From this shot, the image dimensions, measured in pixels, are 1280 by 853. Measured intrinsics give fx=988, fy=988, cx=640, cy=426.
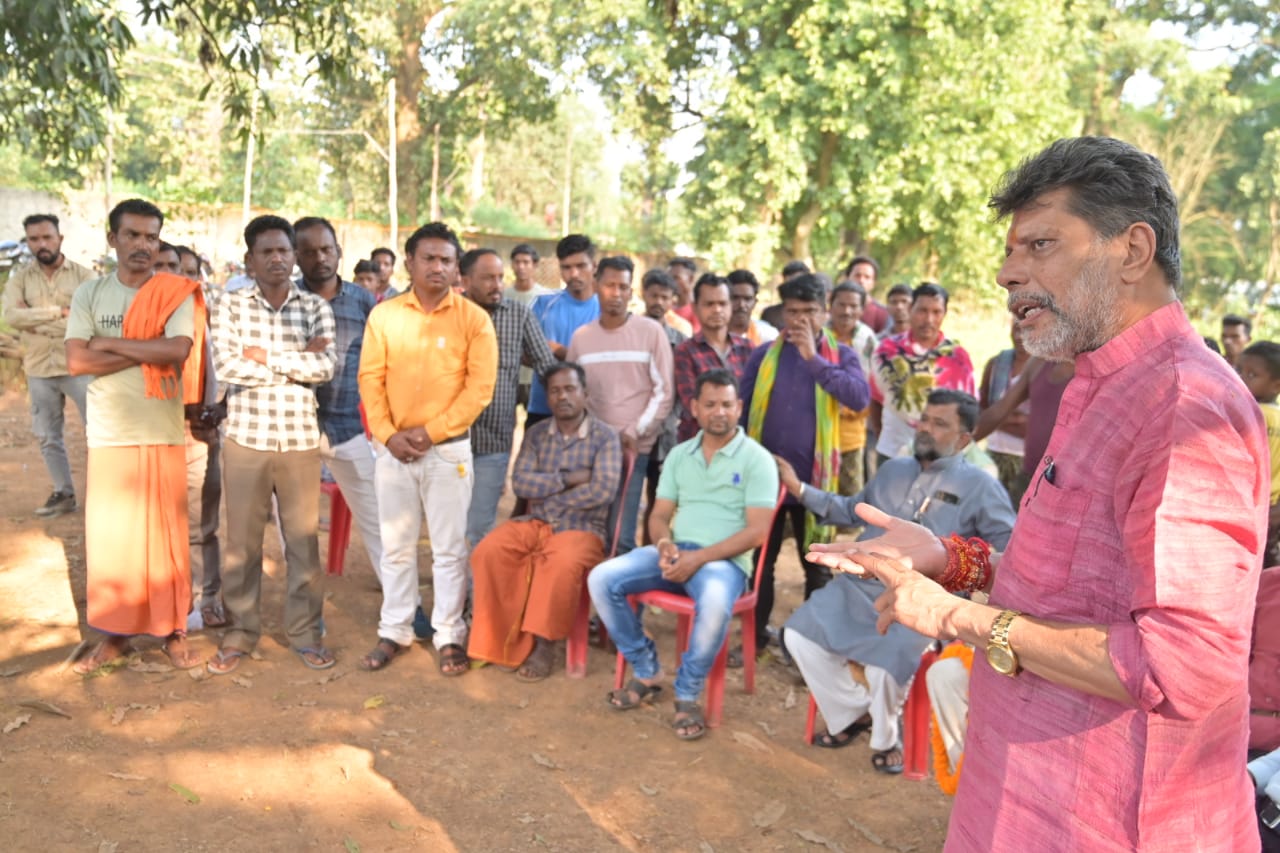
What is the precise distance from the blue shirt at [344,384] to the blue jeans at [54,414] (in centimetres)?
250

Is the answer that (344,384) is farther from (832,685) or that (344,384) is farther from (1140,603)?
(1140,603)

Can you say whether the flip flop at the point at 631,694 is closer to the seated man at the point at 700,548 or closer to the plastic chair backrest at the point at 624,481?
the seated man at the point at 700,548

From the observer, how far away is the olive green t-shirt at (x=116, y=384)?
14.4ft

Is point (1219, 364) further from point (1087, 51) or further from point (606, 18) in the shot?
point (1087, 51)

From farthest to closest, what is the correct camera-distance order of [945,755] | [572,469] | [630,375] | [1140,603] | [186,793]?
[630,375] < [572,469] < [186,793] < [945,755] < [1140,603]

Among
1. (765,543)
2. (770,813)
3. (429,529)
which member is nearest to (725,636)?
(765,543)

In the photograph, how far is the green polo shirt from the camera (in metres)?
4.71

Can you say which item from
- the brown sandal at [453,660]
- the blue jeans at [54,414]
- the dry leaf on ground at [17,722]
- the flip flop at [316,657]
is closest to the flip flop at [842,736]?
the brown sandal at [453,660]

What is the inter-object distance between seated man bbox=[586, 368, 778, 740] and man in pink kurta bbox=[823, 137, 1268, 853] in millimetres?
2750

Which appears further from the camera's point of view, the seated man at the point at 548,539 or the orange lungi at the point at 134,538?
the seated man at the point at 548,539

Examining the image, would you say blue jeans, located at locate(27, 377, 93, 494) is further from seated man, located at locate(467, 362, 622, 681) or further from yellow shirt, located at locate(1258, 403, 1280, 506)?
yellow shirt, located at locate(1258, 403, 1280, 506)

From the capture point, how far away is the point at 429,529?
501 cm

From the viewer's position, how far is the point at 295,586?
16.1 feet

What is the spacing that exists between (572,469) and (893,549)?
3.46 metres
